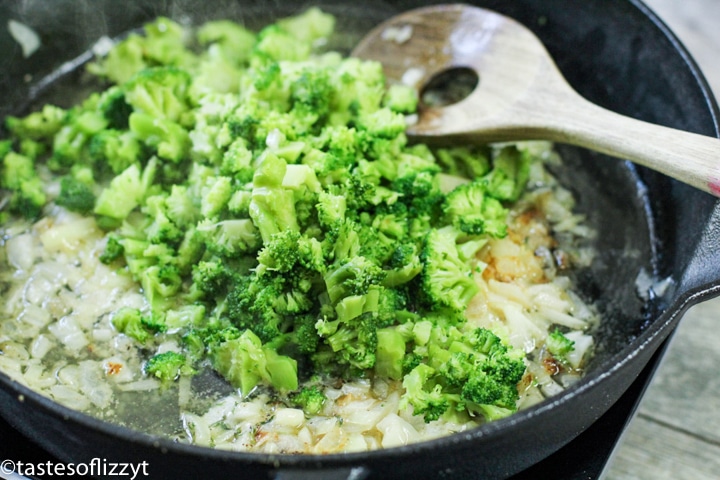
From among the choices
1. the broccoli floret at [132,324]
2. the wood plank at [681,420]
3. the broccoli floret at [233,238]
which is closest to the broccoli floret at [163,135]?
the broccoli floret at [233,238]

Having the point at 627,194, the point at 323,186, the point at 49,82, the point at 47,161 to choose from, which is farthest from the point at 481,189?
the point at 49,82

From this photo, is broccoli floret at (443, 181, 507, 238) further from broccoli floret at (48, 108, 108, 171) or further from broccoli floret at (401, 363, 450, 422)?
broccoli floret at (48, 108, 108, 171)

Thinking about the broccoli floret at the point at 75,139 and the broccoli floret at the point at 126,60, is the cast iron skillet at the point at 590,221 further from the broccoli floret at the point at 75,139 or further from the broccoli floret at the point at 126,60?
the broccoli floret at the point at 75,139

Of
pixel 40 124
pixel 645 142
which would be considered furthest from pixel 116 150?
pixel 645 142

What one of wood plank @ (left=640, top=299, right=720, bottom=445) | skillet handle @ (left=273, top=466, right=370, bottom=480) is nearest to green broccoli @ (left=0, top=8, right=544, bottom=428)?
skillet handle @ (left=273, top=466, right=370, bottom=480)

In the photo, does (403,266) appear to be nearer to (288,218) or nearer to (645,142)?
(288,218)
